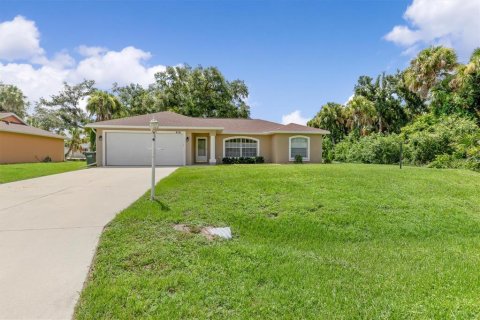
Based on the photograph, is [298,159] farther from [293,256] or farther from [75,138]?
[75,138]

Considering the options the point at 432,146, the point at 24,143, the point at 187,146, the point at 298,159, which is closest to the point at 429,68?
the point at 432,146

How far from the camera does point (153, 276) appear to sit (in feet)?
A: 12.3

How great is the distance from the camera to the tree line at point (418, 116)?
1741 cm

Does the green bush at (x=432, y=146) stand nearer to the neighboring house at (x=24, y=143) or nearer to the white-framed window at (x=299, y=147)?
the white-framed window at (x=299, y=147)

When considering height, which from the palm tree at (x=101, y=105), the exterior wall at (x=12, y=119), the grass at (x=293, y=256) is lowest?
the grass at (x=293, y=256)

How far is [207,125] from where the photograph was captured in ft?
68.7

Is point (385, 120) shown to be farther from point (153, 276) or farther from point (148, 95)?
point (153, 276)

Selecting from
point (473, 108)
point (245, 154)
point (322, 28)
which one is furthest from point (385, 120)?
point (322, 28)

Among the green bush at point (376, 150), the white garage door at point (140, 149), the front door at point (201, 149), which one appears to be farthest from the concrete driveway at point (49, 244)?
the green bush at point (376, 150)

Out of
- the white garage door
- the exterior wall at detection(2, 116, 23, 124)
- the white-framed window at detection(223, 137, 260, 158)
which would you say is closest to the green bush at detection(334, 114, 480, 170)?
the white-framed window at detection(223, 137, 260, 158)

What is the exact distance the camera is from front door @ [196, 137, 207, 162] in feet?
73.0

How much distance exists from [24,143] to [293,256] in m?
28.8

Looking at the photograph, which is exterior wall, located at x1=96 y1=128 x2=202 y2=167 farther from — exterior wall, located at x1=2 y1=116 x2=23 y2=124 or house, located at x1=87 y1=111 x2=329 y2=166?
exterior wall, located at x1=2 y1=116 x2=23 y2=124

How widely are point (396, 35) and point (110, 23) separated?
1266 centimetres
